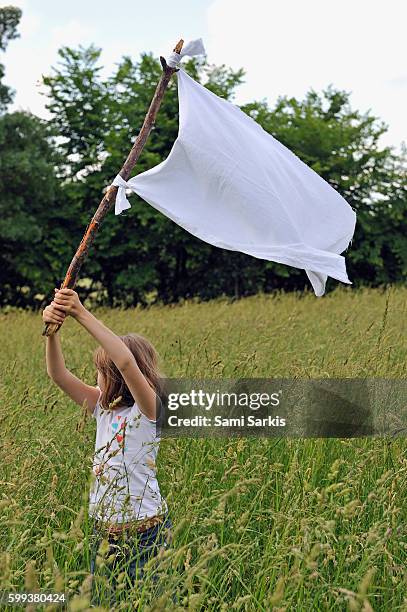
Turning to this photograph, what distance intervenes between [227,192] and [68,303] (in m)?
0.95

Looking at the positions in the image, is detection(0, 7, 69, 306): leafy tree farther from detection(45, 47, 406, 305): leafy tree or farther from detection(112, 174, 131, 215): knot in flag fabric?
detection(112, 174, 131, 215): knot in flag fabric

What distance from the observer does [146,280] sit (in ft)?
46.4

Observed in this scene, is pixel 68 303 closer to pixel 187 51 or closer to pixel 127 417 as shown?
pixel 127 417

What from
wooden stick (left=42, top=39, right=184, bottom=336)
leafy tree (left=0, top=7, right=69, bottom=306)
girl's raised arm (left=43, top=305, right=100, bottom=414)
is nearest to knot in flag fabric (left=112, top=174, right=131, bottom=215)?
wooden stick (left=42, top=39, right=184, bottom=336)

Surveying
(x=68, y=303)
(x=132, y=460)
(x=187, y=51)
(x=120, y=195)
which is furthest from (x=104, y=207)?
(x=132, y=460)

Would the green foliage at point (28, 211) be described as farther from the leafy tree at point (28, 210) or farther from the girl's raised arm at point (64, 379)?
the girl's raised arm at point (64, 379)

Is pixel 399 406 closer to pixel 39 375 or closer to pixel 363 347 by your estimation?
pixel 363 347

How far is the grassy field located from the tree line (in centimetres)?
674

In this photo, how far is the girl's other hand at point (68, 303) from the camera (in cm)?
271

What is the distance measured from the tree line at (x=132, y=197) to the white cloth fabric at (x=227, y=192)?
1028 cm

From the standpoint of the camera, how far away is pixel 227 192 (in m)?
3.25

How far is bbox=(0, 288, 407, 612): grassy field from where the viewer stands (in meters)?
2.03

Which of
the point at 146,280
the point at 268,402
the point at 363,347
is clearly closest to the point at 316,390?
the point at 268,402

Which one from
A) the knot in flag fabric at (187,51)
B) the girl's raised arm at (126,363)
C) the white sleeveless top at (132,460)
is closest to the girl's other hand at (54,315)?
the girl's raised arm at (126,363)
